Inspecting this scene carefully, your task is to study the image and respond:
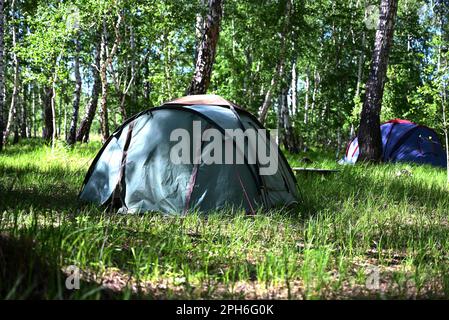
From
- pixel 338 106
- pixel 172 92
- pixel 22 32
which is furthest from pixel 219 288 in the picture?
pixel 22 32

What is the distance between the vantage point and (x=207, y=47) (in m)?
9.39

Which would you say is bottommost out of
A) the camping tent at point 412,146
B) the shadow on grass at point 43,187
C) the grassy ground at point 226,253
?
the grassy ground at point 226,253

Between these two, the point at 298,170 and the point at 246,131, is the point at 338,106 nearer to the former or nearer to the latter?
the point at 298,170

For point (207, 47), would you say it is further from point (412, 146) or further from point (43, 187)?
point (412, 146)

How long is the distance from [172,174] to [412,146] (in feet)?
34.1

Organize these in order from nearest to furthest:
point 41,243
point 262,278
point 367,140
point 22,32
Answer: point 41,243 → point 262,278 → point 367,140 → point 22,32

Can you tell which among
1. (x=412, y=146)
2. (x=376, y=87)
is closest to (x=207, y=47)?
(x=376, y=87)

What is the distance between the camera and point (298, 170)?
903cm

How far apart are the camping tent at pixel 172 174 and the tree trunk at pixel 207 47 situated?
118 inches

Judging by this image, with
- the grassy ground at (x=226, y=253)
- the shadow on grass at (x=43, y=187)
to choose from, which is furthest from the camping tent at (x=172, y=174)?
the shadow on grass at (x=43, y=187)

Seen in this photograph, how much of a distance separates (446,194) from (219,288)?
20.8 feet

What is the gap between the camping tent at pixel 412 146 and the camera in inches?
542

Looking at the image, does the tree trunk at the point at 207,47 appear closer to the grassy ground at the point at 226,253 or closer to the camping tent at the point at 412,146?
the grassy ground at the point at 226,253
